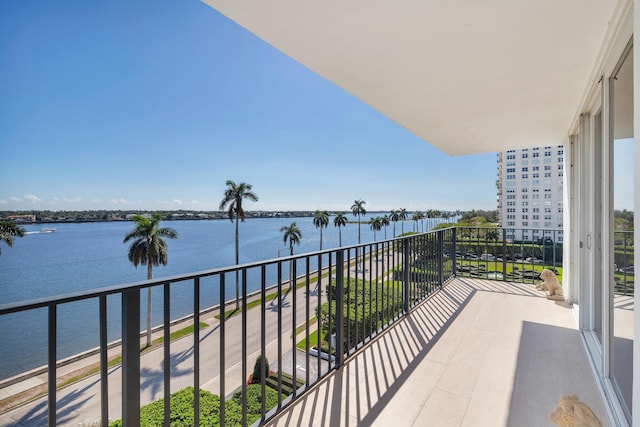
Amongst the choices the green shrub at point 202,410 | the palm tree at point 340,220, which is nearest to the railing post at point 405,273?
the green shrub at point 202,410

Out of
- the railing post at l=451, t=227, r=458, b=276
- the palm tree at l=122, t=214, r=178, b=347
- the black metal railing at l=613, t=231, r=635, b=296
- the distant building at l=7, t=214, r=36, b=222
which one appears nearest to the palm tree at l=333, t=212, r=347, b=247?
the palm tree at l=122, t=214, r=178, b=347

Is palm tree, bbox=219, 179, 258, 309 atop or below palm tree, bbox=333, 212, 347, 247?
atop

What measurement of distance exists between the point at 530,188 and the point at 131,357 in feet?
144

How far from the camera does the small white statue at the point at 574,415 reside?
127 cm

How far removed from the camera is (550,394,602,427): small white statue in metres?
1.27

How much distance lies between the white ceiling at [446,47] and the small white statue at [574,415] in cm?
184

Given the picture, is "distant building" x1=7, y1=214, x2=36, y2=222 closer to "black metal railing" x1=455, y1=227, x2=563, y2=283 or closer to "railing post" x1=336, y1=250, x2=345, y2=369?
"railing post" x1=336, y1=250, x2=345, y2=369

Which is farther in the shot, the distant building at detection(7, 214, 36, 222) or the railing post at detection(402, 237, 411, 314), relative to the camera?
the distant building at detection(7, 214, 36, 222)

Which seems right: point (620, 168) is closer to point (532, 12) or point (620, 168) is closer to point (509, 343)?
point (532, 12)

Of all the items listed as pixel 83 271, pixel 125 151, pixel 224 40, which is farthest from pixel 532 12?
pixel 125 151

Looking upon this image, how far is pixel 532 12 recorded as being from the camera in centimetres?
150

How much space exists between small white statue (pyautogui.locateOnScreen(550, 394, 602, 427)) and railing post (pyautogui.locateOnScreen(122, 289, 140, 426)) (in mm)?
1724

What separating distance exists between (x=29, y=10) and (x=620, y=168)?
1089 inches

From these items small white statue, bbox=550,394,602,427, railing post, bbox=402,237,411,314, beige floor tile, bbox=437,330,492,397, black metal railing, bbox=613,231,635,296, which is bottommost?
beige floor tile, bbox=437,330,492,397
